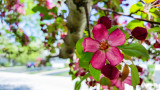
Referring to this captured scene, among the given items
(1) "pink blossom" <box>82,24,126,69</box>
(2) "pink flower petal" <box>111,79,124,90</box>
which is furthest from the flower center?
(2) "pink flower petal" <box>111,79,124,90</box>

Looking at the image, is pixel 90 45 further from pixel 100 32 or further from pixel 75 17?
pixel 75 17

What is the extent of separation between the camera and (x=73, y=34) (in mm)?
875

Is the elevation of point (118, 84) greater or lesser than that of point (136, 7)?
lesser

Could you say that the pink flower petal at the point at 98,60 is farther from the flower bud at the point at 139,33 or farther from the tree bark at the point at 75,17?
the tree bark at the point at 75,17

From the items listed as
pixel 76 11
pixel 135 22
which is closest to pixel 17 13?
pixel 76 11

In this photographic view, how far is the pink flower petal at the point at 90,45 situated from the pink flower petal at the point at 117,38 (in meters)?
0.03

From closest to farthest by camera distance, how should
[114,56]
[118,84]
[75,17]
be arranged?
[114,56] → [118,84] → [75,17]

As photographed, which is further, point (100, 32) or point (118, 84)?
point (118, 84)

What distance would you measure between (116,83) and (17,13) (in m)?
1.83

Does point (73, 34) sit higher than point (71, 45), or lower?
higher

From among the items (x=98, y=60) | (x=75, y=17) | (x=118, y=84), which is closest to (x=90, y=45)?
(x=98, y=60)

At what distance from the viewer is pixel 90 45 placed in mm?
279

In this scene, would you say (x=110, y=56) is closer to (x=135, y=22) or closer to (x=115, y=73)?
(x=115, y=73)

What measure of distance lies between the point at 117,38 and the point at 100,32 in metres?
0.04
